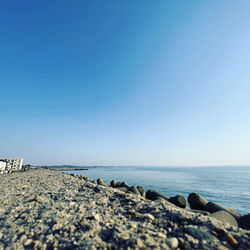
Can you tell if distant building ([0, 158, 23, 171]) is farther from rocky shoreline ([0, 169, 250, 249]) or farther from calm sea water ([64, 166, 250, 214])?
rocky shoreline ([0, 169, 250, 249])

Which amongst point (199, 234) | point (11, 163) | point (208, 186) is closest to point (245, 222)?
point (199, 234)

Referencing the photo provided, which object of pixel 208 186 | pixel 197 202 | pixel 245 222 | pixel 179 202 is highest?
pixel 245 222

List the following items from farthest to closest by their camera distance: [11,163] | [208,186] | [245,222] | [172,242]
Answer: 1. [11,163]
2. [208,186]
3. [245,222]
4. [172,242]

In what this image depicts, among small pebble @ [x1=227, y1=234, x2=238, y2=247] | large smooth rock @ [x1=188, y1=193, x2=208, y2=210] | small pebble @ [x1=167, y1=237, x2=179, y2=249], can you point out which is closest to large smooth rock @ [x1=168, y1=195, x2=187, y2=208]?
large smooth rock @ [x1=188, y1=193, x2=208, y2=210]

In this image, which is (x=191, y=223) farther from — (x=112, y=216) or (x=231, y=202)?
(x=231, y=202)

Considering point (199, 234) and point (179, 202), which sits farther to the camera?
point (179, 202)

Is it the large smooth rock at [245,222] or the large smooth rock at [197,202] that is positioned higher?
the large smooth rock at [245,222]

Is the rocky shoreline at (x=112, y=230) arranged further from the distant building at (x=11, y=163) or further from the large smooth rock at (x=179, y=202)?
the distant building at (x=11, y=163)

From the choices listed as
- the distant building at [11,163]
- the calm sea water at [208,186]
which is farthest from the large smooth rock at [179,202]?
the distant building at [11,163]

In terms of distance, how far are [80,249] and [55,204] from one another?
3137 mm

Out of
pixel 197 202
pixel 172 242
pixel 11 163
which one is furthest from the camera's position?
pixel 11 163

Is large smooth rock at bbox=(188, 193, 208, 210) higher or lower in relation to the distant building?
lower

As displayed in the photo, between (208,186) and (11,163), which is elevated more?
(11,163)

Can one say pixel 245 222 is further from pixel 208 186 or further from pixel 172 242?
pixel 208 186
